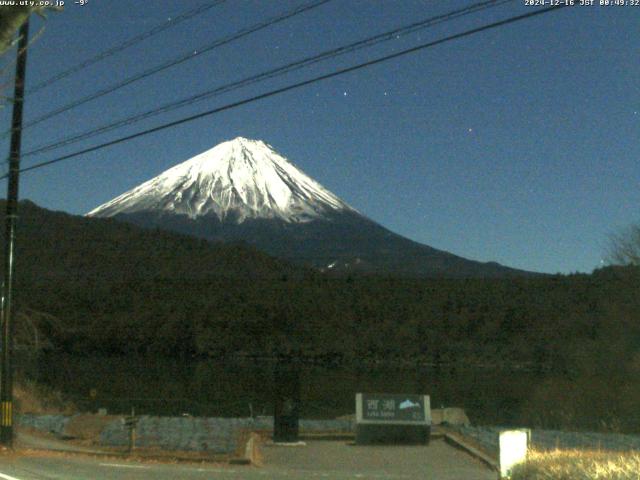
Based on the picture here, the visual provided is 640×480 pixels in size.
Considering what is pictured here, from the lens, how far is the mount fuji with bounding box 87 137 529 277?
315ft

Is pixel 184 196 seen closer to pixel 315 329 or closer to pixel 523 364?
pixel 315 329

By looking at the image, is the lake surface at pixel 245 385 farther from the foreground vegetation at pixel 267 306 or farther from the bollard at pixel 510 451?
the bollard at pixel 510 451

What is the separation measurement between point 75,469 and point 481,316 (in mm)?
45517

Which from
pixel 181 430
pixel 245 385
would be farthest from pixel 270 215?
pixel 181 430

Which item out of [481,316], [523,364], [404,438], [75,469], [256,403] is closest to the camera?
[75,469]

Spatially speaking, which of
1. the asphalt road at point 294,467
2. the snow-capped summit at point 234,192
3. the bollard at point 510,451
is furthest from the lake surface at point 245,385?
the snow-capped summit at point 234,192

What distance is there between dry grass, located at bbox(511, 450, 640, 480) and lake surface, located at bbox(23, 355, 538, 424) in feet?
76.1

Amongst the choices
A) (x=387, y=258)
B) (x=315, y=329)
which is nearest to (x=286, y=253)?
(x=387, y=258)

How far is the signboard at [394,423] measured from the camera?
65.2 ft

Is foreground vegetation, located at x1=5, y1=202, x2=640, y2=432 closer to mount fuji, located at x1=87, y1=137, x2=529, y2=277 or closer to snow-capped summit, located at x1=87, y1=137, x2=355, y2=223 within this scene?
mount fuji, located at x1=87, y1=137, x2=529, y2=277

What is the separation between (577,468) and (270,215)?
109 metres

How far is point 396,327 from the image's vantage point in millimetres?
58656

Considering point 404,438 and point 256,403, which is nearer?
point 404,438

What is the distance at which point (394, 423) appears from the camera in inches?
783
